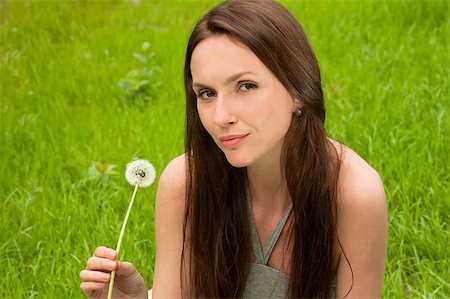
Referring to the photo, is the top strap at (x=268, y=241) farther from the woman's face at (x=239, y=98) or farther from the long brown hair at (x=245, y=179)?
the woman's face at (x=239, y=98)

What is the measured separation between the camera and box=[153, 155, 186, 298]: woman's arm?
2115 mm

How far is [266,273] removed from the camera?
209 cm

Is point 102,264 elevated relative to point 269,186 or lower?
lower

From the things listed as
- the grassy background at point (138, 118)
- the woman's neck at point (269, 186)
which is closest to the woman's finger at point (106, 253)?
the woman's neck at point (269, 186)

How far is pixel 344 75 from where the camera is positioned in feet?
12.6

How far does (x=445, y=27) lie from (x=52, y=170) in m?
2.19

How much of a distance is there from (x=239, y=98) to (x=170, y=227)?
0.51 metres

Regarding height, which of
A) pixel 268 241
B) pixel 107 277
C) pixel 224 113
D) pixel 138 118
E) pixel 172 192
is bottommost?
pixel 107 277

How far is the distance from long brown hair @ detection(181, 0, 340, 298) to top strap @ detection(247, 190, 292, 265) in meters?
0.02

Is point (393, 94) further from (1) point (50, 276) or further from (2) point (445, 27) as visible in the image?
(1) point (50, 276)

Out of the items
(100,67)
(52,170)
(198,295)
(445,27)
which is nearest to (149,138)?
(52,170)

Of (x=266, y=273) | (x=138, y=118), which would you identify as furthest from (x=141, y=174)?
(x=138, y=118)

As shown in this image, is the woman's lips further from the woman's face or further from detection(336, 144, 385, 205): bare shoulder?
detection(336, 144, 385, 205): bare shoulder

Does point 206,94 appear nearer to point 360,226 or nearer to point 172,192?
point 172,192
